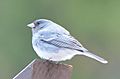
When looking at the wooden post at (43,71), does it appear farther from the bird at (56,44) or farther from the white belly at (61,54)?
the white belly at (61,54)

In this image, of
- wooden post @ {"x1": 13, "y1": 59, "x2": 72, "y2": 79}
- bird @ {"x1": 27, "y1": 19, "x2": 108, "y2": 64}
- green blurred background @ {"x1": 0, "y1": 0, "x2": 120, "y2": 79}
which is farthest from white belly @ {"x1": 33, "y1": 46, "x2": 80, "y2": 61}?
green blurred background @ {"x1": 0, "y1": 0, "x2": 120, "y2": 79}

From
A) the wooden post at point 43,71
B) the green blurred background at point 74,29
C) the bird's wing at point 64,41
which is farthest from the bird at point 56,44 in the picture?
the green blurred background at point 74,29

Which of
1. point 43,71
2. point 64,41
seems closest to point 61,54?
point 64,41

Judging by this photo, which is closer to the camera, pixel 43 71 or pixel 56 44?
pixel 43 71

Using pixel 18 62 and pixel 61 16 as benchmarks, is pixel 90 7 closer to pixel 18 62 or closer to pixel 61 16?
pixel 61 16

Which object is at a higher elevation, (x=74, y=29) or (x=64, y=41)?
(x=64, y=41)

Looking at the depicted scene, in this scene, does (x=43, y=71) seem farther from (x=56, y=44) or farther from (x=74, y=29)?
(x=74, y=29)
